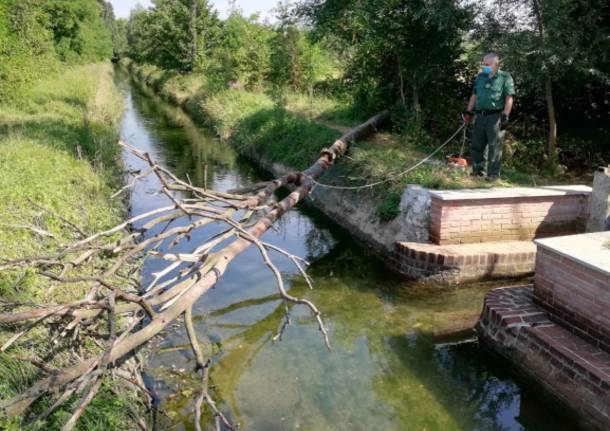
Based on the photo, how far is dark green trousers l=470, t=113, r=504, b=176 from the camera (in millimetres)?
8766

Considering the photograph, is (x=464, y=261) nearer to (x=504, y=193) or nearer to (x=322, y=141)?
(x=504, y=193)

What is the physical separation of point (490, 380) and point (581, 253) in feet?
5.30

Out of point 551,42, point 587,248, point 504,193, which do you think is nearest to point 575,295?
point 587,248

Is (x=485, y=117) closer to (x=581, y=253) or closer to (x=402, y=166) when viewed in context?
(x=402, y=166)

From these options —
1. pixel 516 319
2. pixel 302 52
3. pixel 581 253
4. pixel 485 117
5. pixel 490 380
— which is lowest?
pixel 490 380

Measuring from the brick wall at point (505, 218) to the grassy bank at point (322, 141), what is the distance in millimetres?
784

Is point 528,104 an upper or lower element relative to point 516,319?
upper

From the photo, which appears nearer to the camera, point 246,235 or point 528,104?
point 246,235

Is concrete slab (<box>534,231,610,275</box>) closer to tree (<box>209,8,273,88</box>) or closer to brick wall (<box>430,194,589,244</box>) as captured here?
brick wall (<box>430,194,589,244</box>)

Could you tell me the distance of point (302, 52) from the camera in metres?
19.9

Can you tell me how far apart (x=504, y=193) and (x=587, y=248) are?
2.55 meters

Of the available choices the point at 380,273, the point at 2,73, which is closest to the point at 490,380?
the point at 380,273

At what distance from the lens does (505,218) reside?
313 inches

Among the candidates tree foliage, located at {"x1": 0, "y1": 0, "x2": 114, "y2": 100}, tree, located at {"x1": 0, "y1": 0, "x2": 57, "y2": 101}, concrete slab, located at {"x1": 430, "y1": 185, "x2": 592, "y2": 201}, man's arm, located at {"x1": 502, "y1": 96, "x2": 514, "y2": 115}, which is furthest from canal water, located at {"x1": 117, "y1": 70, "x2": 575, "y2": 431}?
tree foliage, located at {"x1": 0, "y1": 0, "x2": 114, "y2": 100}
